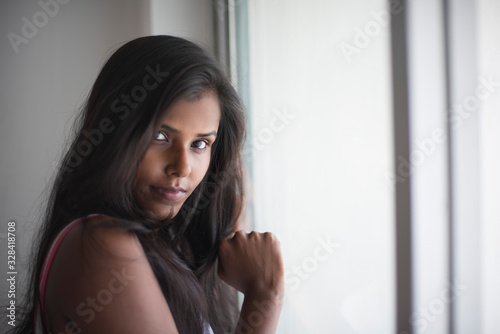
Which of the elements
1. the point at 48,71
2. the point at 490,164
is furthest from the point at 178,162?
the point at 48,71

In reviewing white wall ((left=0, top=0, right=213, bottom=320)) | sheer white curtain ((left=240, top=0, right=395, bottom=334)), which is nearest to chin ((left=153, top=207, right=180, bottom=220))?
sheer white curtain ((left=240, top=0, right=395, bottom=334))

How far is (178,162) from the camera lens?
83cm

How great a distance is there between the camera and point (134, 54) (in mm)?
822

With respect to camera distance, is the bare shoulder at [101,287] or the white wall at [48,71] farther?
the white wall at [48,71]

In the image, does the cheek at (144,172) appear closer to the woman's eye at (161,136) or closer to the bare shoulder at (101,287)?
the woman's eye at (161,136)

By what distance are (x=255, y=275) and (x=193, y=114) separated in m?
0.40

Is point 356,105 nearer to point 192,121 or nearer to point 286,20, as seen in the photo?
point 286,20

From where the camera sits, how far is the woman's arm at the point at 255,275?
90 cm

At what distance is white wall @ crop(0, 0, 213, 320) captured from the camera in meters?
2.06

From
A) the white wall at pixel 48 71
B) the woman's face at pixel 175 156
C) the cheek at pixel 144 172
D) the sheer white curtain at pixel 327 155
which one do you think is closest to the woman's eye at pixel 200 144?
the woman's face at pixel 175 156

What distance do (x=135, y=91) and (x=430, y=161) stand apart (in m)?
0.75

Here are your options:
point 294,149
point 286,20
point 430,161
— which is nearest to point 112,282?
point 430,161

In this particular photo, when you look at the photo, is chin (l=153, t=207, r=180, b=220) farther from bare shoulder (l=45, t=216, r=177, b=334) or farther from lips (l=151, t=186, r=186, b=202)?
bare shoulder (l=45, t=216, r=177, b=334)

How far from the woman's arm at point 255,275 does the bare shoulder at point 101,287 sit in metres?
0.25
